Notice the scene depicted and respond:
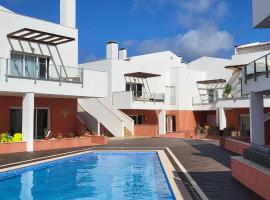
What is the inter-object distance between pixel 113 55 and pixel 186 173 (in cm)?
2404

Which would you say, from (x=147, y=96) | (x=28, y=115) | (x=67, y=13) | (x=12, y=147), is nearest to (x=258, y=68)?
(x=28, y=115)

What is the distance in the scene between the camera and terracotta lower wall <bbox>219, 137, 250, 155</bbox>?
18.1 m

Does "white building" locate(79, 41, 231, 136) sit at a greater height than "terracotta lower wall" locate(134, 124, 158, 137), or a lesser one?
greater

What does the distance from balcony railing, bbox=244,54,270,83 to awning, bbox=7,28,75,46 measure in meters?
10.0

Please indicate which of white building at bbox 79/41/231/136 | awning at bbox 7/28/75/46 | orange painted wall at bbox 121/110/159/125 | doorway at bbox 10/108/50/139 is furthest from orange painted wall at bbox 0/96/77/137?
orange painted wall at bbox 121/110/159/125

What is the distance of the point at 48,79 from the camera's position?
2139 cm

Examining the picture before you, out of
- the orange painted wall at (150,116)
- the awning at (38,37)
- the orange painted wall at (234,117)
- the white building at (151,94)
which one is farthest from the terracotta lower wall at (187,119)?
the awning at (38,37)

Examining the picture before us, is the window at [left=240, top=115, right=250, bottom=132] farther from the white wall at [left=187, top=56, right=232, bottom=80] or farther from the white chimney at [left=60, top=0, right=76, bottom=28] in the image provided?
the white chimney at [left=60, top=0, right=76, bottom=28]

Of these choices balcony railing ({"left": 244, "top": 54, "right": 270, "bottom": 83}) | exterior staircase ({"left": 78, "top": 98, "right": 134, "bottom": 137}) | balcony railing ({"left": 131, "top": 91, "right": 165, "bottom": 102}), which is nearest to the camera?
balcony railing ({"left": 244, "top": 54, "right": 270, "bottom": 83})

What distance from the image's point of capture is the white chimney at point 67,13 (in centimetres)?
2581

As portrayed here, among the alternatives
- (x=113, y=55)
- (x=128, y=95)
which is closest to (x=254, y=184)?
(x=128, y=95)

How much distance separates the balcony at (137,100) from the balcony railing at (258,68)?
51.0 feet

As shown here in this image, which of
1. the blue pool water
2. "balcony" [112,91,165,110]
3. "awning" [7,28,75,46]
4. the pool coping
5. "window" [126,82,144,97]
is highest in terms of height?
"awning" [7,28,75,46]

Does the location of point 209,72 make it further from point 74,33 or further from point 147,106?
point 74,33
